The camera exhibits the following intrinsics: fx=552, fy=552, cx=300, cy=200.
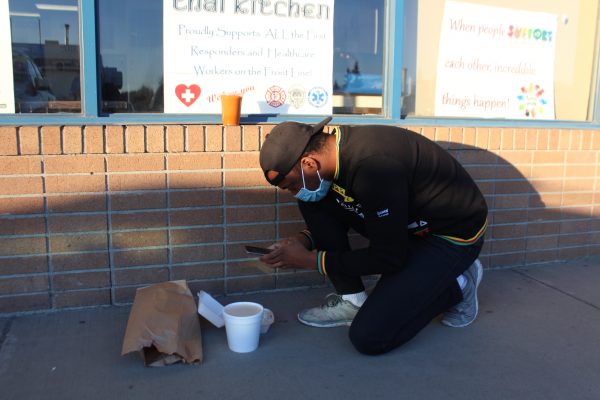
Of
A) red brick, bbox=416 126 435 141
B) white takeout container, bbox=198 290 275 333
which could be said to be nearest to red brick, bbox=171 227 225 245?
white takeout container, bbox=198 290 275 333

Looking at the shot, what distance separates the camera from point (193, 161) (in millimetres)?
3221

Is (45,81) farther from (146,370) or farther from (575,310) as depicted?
(575,310)

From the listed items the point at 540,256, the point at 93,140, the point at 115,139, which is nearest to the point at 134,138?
the point at 115,139

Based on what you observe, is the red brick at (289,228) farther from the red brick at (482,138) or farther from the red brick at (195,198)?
the red brick at (482,138)

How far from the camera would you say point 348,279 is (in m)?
3.07

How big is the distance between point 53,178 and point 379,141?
178 cm

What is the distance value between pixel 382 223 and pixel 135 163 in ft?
4.84

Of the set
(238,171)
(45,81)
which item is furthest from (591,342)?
(45,81)

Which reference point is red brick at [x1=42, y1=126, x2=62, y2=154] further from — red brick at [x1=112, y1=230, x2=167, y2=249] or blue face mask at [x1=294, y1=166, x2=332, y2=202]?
blue face mask at [x1=294, y1=166, x2=332, y2=202]

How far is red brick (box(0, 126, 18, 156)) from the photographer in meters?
2.92

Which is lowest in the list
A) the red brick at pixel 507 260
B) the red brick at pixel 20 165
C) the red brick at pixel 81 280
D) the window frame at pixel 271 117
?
the red brick at pixel 507 260

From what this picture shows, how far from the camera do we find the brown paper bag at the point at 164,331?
8.26ft

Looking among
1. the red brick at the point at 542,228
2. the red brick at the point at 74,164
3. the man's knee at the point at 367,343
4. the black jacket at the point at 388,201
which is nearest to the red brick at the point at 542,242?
the red brick at the point at 542,228

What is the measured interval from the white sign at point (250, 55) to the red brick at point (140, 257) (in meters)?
0.85
